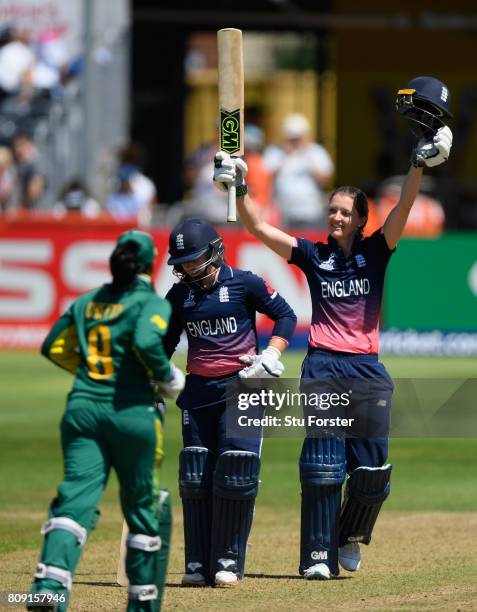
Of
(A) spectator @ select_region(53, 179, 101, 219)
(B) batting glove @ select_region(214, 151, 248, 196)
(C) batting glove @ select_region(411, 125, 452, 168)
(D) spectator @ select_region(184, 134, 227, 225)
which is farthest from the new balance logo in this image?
(D) spectator @ select_region(184, 134, 227, 225)

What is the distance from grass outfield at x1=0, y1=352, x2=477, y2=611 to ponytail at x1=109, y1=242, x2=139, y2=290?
5.78 ft

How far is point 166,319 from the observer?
723 centimetres

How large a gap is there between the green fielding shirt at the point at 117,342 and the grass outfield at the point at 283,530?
51.7 inches

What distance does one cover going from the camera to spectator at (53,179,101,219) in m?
21.2

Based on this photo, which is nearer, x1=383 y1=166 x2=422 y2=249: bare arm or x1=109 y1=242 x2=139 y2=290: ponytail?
x1=109 y1=242 x2=139 y2=290: ponytail

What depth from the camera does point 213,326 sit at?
8680 mm

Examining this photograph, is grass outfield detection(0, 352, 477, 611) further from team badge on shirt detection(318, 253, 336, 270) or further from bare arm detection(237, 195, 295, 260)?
bare arm detection(237, 195, 295, 260)

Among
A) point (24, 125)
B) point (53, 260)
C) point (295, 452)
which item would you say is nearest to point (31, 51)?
point (24, 125)

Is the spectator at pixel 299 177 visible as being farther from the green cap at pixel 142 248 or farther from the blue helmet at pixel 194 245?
the green cap at pixel 142 248

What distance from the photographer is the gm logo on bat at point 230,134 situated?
8742 millimetres

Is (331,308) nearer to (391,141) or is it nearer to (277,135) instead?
(391,141)

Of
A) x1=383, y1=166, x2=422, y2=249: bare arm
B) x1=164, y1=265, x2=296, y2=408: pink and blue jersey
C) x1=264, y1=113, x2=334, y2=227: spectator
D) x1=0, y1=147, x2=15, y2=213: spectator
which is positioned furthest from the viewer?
x1=0, y1=147, x2=15, y2=213: spectator

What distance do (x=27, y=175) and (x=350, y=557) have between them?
15.3 metres

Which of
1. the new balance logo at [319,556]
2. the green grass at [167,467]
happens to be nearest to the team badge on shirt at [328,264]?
the new balance logo at [319,556]
